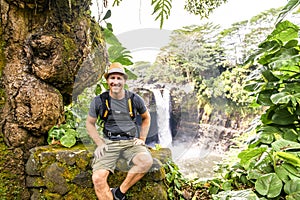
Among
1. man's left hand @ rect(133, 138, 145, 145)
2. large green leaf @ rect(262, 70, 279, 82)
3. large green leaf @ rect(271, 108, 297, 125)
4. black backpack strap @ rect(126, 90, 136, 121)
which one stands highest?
large green leaf @ rect(262, 70, 279, 82)

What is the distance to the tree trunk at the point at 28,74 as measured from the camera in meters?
1.88

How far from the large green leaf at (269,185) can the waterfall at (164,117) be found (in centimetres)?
113

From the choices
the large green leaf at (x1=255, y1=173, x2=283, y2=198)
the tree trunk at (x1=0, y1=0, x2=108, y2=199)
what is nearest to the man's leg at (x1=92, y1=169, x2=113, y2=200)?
the tree trunk at (x1=0, y1=0, x2=108, y2=199)

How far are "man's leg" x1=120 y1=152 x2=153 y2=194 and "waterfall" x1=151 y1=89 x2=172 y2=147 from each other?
0.59m

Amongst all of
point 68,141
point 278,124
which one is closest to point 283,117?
point 278,124

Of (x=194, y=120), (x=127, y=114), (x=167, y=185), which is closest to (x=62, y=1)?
(x=127, y=114)

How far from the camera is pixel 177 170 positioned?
7.29 ft

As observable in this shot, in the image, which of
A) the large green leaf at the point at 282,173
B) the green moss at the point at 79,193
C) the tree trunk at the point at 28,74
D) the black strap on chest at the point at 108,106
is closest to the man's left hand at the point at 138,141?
the black strap on chest at the point at 108,106

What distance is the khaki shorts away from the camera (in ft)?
5.55

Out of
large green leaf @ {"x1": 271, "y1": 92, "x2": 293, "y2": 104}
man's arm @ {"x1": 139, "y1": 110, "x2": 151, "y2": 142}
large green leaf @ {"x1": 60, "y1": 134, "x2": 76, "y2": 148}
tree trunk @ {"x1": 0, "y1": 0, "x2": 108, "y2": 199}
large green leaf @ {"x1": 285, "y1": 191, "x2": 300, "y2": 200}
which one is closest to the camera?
large green leaf @ {"x1": 285, "y1": 191, "x2": 300, "y2": 200}

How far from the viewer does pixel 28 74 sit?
195cm

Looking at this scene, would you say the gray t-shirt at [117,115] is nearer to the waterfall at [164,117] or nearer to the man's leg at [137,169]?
the man's leg at [137,169]

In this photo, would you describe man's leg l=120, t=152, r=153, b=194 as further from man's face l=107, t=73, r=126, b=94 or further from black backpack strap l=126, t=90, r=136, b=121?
man's face l=107, t=73, r=126, b=94

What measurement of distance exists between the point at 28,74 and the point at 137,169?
1.02 metres
